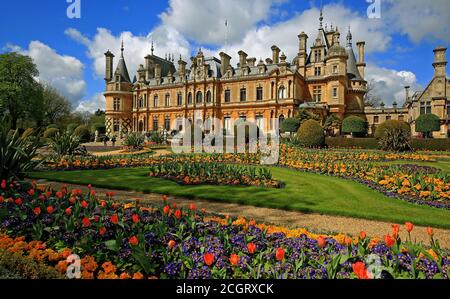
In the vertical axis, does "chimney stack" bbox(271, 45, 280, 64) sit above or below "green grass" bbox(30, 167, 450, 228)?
above

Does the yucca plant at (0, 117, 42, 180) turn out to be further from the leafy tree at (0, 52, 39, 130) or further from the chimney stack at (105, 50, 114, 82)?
the chimney stack at (105, 50, 114, 82)

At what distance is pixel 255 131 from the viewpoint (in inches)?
939

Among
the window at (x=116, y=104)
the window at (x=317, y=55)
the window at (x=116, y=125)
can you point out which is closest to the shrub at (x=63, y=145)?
the window at (x=317, y=55)

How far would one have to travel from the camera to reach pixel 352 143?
74.6 feet

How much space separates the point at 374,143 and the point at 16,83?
42213 millimetres

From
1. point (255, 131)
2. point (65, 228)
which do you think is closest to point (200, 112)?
point (255, 131)

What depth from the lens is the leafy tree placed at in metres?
35.9

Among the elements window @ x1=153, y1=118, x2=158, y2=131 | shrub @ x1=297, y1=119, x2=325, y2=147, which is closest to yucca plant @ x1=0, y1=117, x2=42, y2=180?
shrub @ x1=297, y1=119, x2=325, y2=147

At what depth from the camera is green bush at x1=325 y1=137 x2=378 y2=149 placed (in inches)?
870

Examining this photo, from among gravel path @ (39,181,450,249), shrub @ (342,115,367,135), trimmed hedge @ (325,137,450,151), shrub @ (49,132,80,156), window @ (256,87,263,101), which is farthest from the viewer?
window @ (256,87,263,101)

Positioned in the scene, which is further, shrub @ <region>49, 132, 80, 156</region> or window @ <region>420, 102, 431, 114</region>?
window @ <region>420, 102, 431, 114</region>

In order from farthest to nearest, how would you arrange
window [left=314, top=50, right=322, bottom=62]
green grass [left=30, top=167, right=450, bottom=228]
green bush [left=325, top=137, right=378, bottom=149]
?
1. window [left=314, top=50, right=322, bottom=62]
2. green bush [left=325, top=137, right=378, bottom=149]
3. green grass [left=30, top=167, right=450, bottom=228]

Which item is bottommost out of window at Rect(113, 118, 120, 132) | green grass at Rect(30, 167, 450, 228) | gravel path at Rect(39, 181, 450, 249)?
gravel path at Rect(39, 181, 450, 249)

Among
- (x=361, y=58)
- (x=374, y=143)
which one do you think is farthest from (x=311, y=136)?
(x=361, y=58)
